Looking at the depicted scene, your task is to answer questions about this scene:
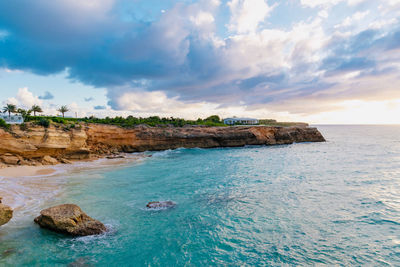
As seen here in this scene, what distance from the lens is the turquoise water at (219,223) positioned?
284 inches

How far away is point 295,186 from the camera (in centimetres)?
1538

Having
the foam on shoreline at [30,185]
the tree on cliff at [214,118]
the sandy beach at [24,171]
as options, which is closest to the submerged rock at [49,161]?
the foam on shoreline at [30,185]

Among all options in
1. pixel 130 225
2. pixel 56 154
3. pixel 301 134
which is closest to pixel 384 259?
pixel 130 225

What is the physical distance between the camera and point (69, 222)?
27.5 feet

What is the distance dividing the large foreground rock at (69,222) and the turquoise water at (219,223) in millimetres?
319

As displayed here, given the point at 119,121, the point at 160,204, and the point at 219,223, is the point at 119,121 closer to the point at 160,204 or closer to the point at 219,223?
the point at 160,204

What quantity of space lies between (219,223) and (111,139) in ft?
96.0

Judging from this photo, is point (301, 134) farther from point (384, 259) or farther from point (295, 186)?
point (384, 259)

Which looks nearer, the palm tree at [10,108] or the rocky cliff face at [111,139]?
the rocky cliff face at [111,139]

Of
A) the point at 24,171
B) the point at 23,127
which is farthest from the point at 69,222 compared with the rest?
the point at 23,127

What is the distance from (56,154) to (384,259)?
98.7 ft

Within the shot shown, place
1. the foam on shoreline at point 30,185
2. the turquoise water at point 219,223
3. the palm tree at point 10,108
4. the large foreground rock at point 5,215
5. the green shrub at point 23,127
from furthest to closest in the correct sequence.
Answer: the palm tree at point 10,108, the green shrub at point 23,127, the foam on shoreline at point 30,185, the large foreground rock at point 5,215, the turquoise water at point 219,223

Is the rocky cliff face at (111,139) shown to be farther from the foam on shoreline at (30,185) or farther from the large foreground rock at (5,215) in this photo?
the large foreground rock at (5,215)

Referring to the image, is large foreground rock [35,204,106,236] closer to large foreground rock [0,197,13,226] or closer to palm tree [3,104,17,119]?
large foreground rock [0,197,13,226]
